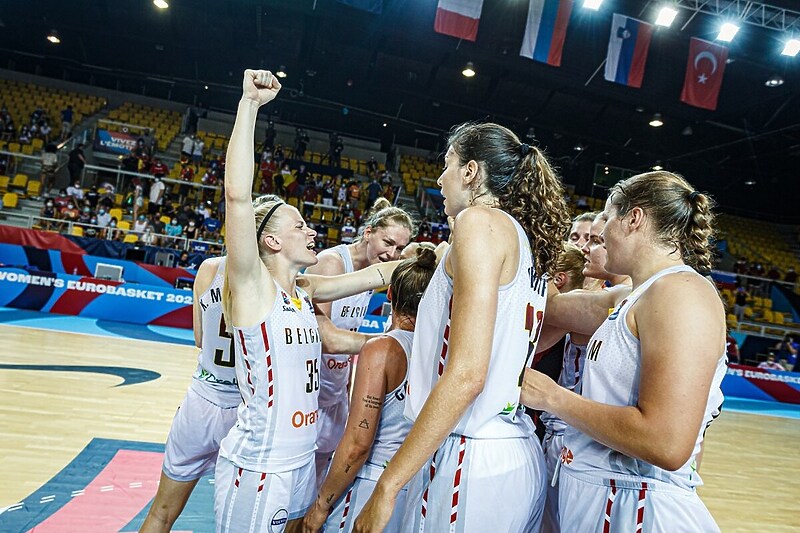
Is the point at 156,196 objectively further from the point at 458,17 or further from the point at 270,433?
the point at 270,433

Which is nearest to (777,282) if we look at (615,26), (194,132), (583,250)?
(615,26)

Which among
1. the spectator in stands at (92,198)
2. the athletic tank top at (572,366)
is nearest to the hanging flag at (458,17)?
the spectator in stands at (92,198)

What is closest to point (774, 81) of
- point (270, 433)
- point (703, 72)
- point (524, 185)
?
point (703, 72)

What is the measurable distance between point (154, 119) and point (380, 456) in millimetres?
20803

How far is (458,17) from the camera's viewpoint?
11719mm

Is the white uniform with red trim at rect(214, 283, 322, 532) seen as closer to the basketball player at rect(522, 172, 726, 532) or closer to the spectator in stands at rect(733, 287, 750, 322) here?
the basketball player at rect(522, 172, 726, 532)

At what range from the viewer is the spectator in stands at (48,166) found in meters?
15.4

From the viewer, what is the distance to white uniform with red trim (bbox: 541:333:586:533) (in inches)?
77.5

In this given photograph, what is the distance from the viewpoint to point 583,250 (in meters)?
2.71

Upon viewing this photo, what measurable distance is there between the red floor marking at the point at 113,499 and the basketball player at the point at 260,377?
156 cm

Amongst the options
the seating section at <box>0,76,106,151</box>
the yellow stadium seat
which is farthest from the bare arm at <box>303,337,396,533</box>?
the seating section at <box>0,76,106,151</box>

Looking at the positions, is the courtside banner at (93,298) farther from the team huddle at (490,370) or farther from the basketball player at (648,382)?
the basketball player at (648,382)

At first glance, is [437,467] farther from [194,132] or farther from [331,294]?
[194,132]

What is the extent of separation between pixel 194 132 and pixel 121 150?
291 centimetres
